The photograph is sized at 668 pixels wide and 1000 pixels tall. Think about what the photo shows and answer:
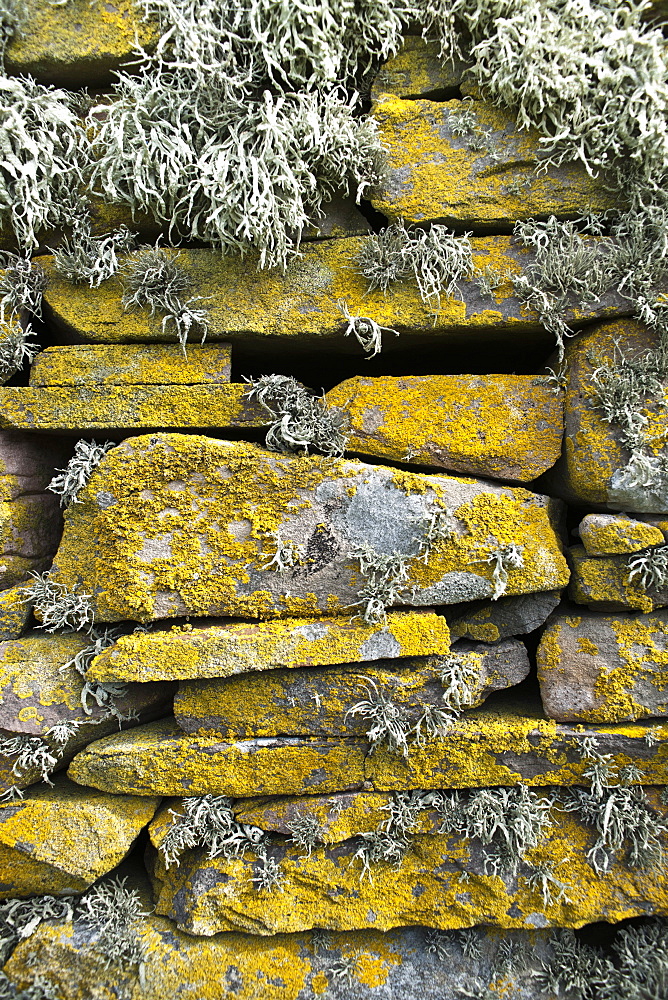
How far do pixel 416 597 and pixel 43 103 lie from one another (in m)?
3.64

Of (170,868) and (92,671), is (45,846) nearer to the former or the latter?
(170,868)

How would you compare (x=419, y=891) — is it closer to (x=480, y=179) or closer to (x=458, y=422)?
(x=458, y=422)

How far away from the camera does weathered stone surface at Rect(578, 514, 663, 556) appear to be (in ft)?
10.2

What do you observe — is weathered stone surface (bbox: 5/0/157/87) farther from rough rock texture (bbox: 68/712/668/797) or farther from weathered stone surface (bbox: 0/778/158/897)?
weathered stone surface (bbox: 0/778/158/897)

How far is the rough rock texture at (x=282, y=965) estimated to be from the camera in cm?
300

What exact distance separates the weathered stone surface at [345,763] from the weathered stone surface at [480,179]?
3064mm

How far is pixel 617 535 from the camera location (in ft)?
10.2

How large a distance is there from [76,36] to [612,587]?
4.60 metres

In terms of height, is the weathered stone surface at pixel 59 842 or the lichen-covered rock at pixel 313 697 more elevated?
the lichen-covered rock at pixel 313 697

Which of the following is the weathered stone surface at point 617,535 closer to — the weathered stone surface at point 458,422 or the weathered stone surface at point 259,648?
the weathered stone surface at point 458,422

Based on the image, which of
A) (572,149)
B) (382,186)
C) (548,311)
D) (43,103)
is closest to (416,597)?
(548,311)

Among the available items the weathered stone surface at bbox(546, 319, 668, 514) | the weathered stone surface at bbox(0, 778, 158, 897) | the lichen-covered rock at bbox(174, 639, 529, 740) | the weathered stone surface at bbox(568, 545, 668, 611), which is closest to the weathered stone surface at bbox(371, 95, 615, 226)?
the weathered stone surface at bbox(546, 319, 668, 514)

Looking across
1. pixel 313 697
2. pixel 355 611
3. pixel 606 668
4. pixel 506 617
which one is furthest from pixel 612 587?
pixel 313 697

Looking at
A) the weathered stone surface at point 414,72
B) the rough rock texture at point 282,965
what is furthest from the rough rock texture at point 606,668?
the weathered stone surface at point 414,72
